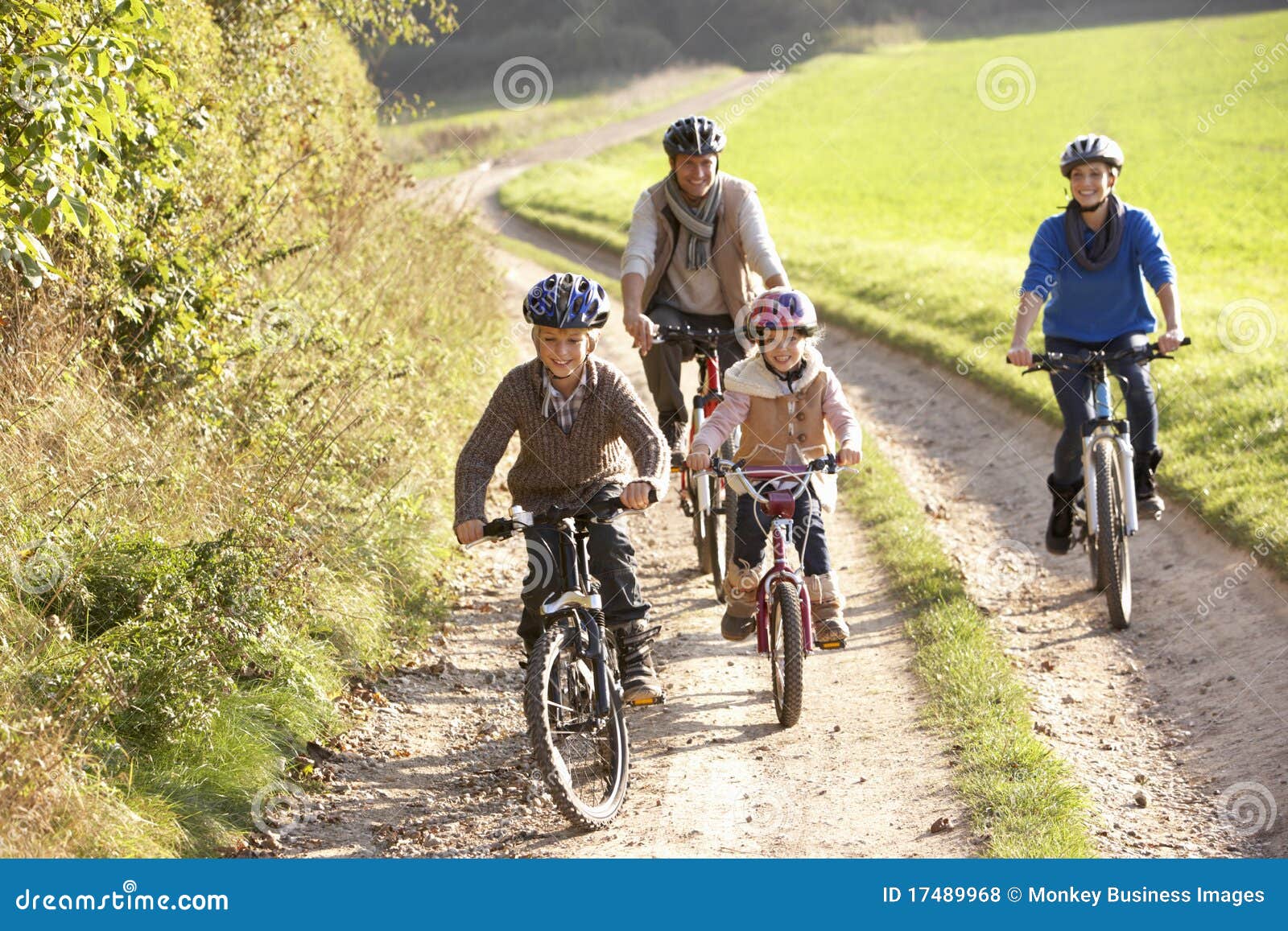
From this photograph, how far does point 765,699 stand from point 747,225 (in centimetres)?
289

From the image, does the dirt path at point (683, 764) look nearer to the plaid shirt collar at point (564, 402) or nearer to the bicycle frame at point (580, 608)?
the bicycle frame at point (580, 608)

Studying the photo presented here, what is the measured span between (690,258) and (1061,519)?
9.38ft

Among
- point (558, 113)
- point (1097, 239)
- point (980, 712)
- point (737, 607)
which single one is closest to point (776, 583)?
point (737, 607)

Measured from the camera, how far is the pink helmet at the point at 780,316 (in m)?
6.26

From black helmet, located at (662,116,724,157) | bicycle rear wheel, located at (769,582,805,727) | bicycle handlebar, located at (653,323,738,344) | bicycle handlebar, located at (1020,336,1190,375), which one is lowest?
bicycle rear wheel, located at (769,582,805,727)

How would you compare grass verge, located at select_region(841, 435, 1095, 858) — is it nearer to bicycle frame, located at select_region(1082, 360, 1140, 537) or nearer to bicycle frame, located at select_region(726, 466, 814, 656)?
bicycle frame, located at select_region(726, 466, 814, 656)

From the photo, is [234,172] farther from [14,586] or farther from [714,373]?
[14,586]

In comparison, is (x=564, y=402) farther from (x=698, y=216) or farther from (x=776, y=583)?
(x=698, y=216)

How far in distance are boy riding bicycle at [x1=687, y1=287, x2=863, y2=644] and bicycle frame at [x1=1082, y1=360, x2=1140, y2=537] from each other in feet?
6.41

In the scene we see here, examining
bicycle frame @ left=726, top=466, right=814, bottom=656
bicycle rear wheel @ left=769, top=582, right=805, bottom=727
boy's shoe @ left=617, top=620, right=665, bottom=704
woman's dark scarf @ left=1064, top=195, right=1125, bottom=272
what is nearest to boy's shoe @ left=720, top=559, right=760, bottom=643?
bicycle frame @ left=726, top=466, right=814, bottom=656

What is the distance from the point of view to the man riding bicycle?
7770mm

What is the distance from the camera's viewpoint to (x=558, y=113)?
6019 centimetres
